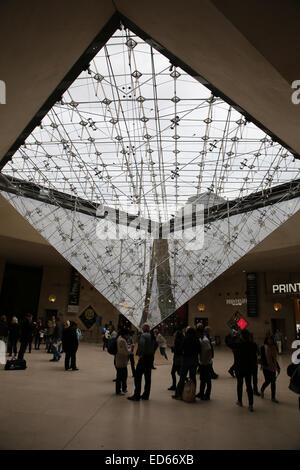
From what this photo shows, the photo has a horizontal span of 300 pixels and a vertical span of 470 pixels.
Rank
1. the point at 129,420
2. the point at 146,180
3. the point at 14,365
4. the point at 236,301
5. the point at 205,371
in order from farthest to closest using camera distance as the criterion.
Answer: the point at 236,301 → the point at 146,180 → the point at 14,365 → the point at 205,371 → the point at 129,420

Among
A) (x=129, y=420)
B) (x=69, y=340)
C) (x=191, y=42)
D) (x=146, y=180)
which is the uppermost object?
(x=146, y=180)

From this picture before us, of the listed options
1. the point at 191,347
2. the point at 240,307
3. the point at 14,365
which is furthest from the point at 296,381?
the point at 240,307

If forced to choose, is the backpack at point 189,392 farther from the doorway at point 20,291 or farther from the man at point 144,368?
the doorway at point 20,291

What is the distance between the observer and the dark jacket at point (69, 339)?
795 centimetres

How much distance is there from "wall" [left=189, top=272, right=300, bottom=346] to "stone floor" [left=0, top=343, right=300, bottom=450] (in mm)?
13842

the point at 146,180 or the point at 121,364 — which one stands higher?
the point at 146,180

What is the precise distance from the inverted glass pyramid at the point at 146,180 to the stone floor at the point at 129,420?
6.76 meters

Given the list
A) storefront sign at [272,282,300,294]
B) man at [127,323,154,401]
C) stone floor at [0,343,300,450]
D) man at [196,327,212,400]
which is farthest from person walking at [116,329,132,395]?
storefront sign at [272,282,300,294]

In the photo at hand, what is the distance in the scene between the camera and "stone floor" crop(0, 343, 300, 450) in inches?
133

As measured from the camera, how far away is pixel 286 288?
17.7 metres

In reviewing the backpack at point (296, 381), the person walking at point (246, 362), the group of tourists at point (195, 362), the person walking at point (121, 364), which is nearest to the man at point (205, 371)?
the group of tourists at point (195, 362)

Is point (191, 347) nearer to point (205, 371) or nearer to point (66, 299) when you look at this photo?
point (205, 371)

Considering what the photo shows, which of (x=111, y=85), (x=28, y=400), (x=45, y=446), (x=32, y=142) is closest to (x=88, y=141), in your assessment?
(x=32, y=142)

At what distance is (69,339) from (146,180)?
7745mm
